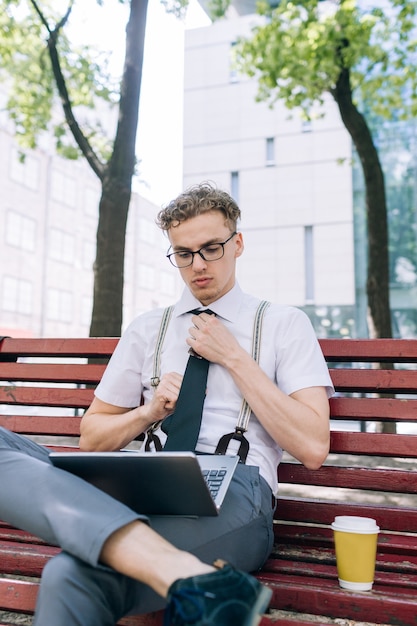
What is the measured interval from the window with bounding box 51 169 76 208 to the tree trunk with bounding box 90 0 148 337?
115ft

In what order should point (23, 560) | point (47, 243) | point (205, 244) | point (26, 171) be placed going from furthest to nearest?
point (47, 243)
point (26, 171)
point (205, 244)
point (23, 560)

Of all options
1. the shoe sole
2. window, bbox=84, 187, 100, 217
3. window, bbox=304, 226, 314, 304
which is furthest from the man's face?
window, bbox=84, 187, 100, 217

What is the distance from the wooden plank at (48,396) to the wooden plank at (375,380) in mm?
1223

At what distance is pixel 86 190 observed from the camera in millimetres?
44094

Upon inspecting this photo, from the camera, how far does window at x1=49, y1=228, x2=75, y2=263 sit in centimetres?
3988

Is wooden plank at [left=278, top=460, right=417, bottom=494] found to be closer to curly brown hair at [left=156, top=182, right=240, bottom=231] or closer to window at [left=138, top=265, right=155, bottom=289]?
curly brown hair at [left=156, top=182, right=240, bottom=231]

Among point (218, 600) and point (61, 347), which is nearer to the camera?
point (218, 600)

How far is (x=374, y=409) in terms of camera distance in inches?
110

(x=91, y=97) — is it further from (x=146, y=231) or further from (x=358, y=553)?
(x=146, y=231)

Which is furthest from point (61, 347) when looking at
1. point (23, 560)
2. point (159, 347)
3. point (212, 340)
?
point (23, 560)

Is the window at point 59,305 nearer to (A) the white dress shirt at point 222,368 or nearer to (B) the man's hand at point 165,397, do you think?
(A) the white dress shirt at point 222,368

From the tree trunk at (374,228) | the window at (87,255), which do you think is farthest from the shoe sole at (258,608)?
the window at (87,255)

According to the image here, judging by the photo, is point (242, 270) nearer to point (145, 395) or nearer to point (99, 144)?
point (99, 144)

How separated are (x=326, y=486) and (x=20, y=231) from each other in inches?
1435
